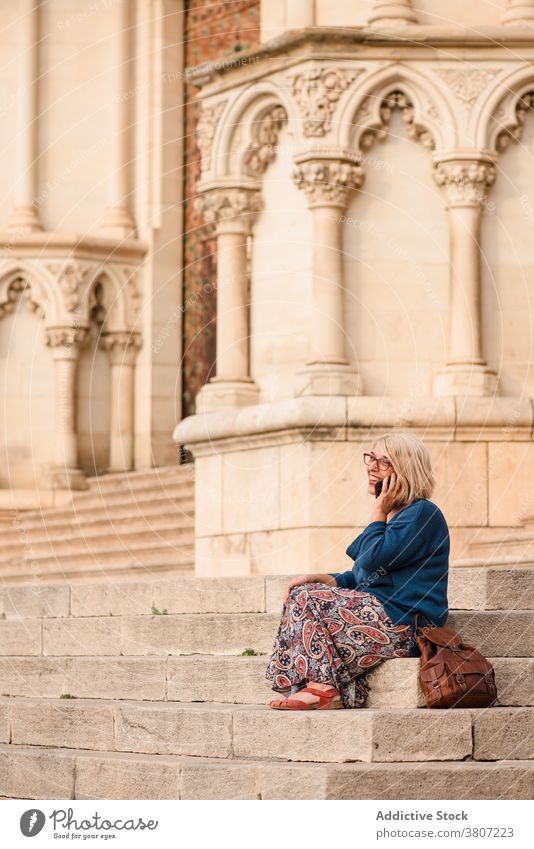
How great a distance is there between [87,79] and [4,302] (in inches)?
93.1

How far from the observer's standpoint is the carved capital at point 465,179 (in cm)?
1154

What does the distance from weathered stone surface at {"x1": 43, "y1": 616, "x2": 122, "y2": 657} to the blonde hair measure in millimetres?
2658

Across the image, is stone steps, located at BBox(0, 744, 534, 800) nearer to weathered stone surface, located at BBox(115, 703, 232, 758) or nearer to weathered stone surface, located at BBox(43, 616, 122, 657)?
weathered stone surface, located at BBox(115, 703, 232, 758)

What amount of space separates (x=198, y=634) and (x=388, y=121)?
430 centimetres

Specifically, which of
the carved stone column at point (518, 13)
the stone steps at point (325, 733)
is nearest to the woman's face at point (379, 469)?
the stone steps at point (325, 733)

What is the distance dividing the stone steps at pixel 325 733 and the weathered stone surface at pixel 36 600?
230 centimetres

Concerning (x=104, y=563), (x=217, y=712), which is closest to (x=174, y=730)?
(x=217, y=712)

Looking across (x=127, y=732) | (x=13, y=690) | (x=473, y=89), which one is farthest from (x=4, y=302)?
(x=127, y=732)

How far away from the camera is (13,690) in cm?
973

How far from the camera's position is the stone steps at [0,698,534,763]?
686cm

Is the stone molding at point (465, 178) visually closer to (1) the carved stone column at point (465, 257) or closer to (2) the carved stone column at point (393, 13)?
(1) the carved stone column at point (465, 257)

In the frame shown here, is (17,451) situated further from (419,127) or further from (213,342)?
(419,127)

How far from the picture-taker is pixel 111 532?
14.9 meters

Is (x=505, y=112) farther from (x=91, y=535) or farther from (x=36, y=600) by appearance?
(x=91, y=535)
